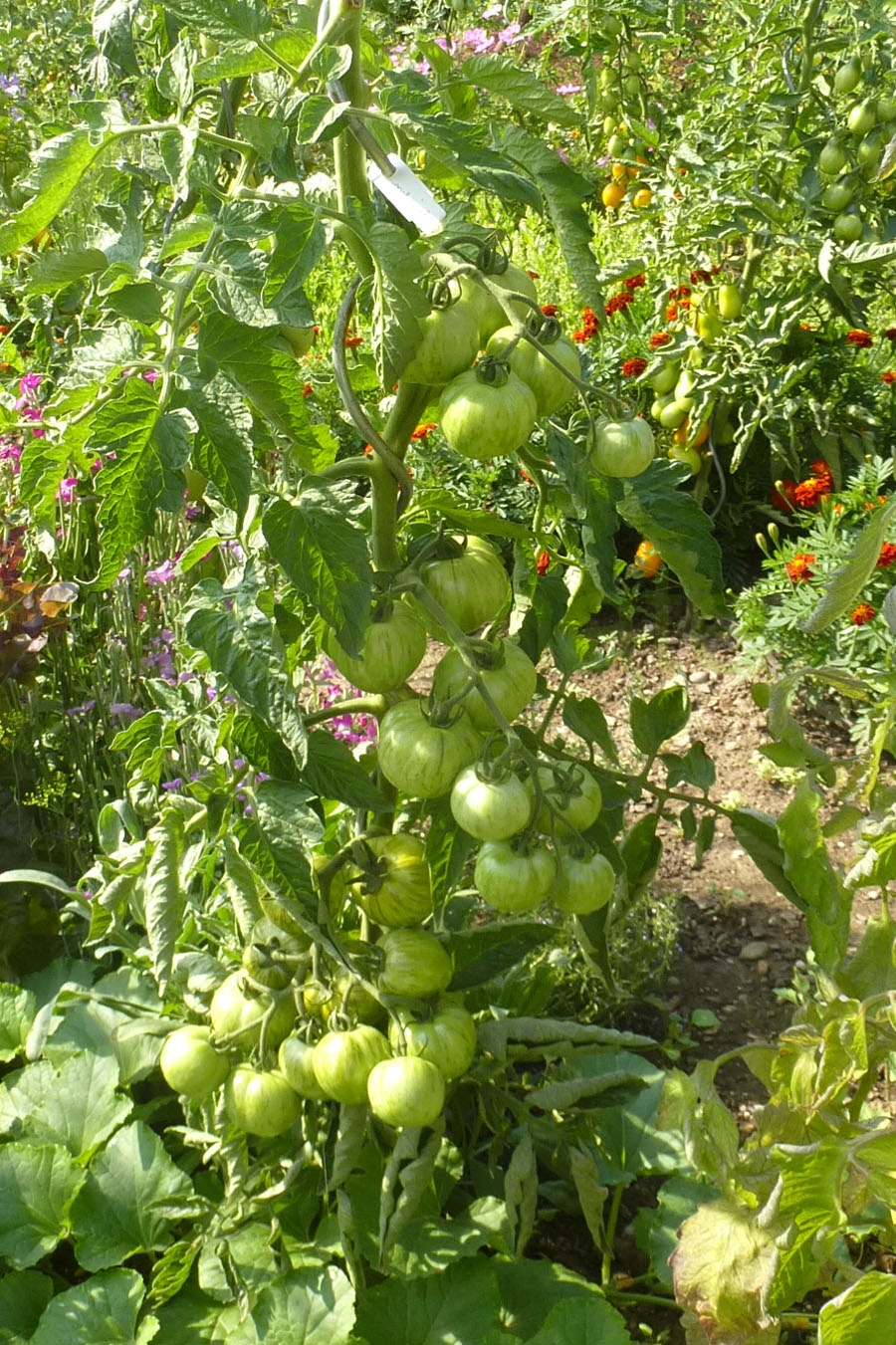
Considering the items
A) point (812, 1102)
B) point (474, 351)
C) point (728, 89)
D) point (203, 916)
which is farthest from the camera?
point (728, 89)

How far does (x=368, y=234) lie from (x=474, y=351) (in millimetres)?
150

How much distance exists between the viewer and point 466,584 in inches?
44.3

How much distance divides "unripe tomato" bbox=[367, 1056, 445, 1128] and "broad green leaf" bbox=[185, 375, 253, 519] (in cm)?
57

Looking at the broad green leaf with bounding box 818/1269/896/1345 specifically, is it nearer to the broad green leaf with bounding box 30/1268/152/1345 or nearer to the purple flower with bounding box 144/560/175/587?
the broad green leaf with bounding box 30/1268/152/1345

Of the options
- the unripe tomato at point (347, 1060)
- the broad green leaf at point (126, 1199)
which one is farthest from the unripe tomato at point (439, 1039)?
the broad green leaf at point (126, 1199)

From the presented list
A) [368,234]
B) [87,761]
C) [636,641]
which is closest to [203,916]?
[87,761]

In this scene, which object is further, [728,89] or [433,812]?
[728,89]

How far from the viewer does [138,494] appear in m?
0.90

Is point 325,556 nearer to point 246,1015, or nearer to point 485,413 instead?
point 485,413

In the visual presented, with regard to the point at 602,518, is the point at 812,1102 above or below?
below

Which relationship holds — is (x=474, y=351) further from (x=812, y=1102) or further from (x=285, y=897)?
(x=812, y=1102)

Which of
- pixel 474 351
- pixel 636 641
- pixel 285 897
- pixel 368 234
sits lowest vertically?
pixel 636 641

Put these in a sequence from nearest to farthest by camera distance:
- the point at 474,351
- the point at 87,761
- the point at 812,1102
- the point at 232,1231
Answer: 1. the point at 474,351
2. the point at 812,1102
3. the point at 232,1231
4. the point at 87,761

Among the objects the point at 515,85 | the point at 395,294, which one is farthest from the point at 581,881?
the point at 515,85
